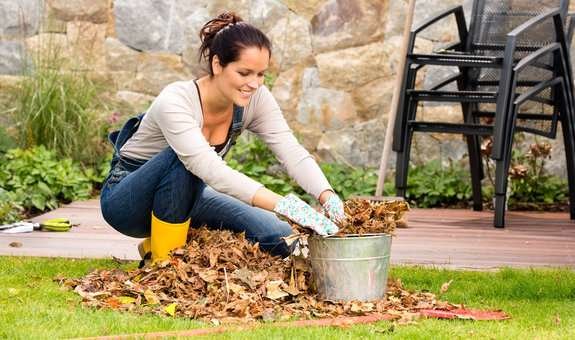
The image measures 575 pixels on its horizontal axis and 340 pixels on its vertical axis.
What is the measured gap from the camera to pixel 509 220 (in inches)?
228

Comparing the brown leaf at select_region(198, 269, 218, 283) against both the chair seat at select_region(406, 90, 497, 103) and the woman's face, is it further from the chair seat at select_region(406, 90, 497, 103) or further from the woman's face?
the chair seat at select_region(406, 90, 497, 103)

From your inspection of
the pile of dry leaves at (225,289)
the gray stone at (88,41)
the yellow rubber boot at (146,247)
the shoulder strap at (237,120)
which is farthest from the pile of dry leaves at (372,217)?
the gray stone at (88,41)

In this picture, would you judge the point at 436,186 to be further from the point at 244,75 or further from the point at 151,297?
the point at 151,297

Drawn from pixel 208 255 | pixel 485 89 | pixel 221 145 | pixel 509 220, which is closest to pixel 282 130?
pixel 221 145

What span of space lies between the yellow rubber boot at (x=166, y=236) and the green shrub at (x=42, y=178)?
6.97ft

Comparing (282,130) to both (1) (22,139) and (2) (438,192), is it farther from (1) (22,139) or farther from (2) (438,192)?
(1) (22,139)

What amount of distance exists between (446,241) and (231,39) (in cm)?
181

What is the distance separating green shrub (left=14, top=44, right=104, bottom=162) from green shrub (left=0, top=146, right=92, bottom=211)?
136 millimetres

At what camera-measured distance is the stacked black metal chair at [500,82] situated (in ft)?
17.9

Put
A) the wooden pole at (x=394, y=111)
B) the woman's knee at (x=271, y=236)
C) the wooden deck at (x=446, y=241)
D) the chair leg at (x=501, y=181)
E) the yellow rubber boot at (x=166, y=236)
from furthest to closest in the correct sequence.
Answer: the wooden pole at (x=394, y=111) → the chair leg at (x=501, y=181) → the wooden deck at (x=446, y=241) → the woman's knee at (x=271, y=236) → the yellow rubber boot at (x=166, y=236)

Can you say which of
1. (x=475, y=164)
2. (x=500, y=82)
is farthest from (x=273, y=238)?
(x=475, y=164)

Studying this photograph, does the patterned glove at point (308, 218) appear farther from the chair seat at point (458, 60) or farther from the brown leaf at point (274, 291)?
the chair seat at point (458, 60)

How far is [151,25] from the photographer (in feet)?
22.7

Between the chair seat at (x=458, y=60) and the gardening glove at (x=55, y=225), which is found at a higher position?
the chair seat at (x=458, y=60)
